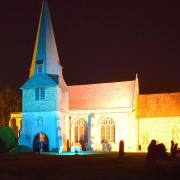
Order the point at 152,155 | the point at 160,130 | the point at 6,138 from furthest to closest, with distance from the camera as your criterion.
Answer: the point at 160,130, the point at 6,138, the point at 152,155

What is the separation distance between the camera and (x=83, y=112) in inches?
2078

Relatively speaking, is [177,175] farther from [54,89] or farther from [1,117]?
[1,117]

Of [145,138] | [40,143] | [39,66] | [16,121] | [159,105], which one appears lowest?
[40,143]

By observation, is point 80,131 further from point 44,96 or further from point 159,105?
point 159,105

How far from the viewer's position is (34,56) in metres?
49.9

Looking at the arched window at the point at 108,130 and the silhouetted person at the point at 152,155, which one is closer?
the silhouetted person at the point at 152,155

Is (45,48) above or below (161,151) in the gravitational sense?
above

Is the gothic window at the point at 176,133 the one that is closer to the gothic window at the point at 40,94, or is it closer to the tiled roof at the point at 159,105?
the tiled roof at the point at 159,105

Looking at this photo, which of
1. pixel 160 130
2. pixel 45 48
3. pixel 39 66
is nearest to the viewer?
pixel 45 48

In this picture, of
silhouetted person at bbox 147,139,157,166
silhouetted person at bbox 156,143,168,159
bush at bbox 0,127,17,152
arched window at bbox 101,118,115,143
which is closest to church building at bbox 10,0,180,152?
arched window at bbox 101,118,115,143

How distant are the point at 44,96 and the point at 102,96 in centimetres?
871

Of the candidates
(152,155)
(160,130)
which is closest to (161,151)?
(152,155)

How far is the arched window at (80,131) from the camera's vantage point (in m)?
52.6

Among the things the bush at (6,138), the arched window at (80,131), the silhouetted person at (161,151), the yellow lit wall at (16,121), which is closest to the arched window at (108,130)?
the arched window at (80,131)
